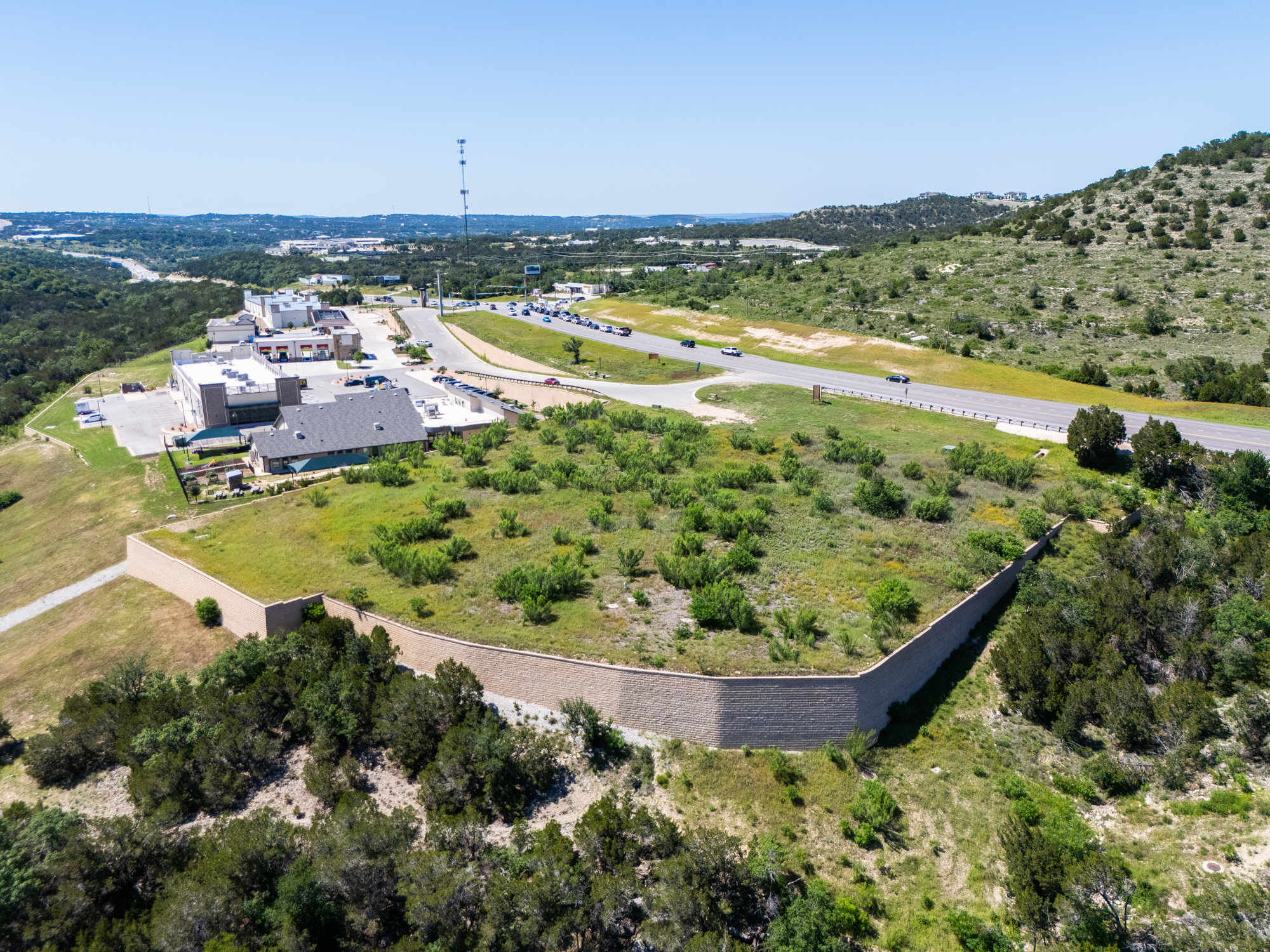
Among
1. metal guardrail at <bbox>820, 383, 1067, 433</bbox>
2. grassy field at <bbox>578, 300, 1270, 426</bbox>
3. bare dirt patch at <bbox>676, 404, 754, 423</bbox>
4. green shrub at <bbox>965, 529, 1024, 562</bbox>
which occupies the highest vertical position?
grassy field at <bbox>578, 300, 1270, 426</bbox>

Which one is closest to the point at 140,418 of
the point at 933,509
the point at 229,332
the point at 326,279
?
the point at 229,332

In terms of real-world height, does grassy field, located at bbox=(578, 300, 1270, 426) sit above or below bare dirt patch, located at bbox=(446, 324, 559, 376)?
above

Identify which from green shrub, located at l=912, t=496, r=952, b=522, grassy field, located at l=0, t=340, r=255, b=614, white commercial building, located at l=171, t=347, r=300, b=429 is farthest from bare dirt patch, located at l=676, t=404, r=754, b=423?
white commercial building, located at l=171, t=347, r=300, b=429

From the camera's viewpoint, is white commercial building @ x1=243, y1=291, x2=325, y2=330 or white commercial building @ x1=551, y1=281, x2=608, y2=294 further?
white commercial building @ x1=551, y1=281, x2=608, y2=294

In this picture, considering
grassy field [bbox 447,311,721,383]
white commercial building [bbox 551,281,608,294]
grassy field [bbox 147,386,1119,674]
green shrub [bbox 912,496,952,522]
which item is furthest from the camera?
white commercial building [bbox 551,281,608,294]

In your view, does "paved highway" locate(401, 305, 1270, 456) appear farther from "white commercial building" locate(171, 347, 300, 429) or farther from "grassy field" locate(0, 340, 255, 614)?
"grassy field" locate(0, 340, 255, 614)

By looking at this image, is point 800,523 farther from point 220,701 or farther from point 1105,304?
point 1105,304

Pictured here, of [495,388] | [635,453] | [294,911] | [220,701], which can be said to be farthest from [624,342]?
[294,911]
